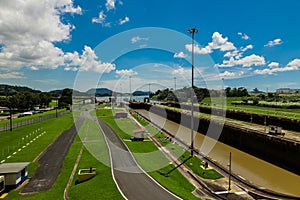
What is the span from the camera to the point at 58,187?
19.6 meters

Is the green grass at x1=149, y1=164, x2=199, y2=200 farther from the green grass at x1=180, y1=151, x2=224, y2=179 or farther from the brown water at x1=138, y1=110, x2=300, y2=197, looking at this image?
the brown water at x1=138, y1=110, x2=300, y2=197

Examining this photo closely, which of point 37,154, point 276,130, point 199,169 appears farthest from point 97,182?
point 276,130

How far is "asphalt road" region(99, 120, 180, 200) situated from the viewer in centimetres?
1702

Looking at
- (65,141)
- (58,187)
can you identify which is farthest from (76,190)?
(65,141)

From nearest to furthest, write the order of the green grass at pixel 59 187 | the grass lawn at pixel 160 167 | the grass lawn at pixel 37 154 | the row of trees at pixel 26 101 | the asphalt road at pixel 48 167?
1. the green grass at pixel 59 187
2. the grass lawn at pixel 37 154
3. the grass lawn at pixel 160 167
4. the asphalt road at pixel 48 167
5. the row of trees at pixel 26 101

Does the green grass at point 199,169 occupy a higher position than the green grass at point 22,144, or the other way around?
the green grass at point 22,144

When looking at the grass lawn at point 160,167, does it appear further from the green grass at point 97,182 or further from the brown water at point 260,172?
the brown water at point 260,172

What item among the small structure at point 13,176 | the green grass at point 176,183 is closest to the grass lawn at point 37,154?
the small structure at point 13,176

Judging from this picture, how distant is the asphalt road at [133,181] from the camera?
670 inches

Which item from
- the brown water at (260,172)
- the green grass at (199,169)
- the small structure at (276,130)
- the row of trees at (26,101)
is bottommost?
the brown water at (260,172)

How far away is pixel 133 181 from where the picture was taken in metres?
19.6

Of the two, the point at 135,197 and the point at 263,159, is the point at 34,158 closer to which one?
the point at 135,197

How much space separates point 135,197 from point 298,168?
69.5 feet

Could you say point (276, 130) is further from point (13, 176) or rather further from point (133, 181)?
point (13, 176)
